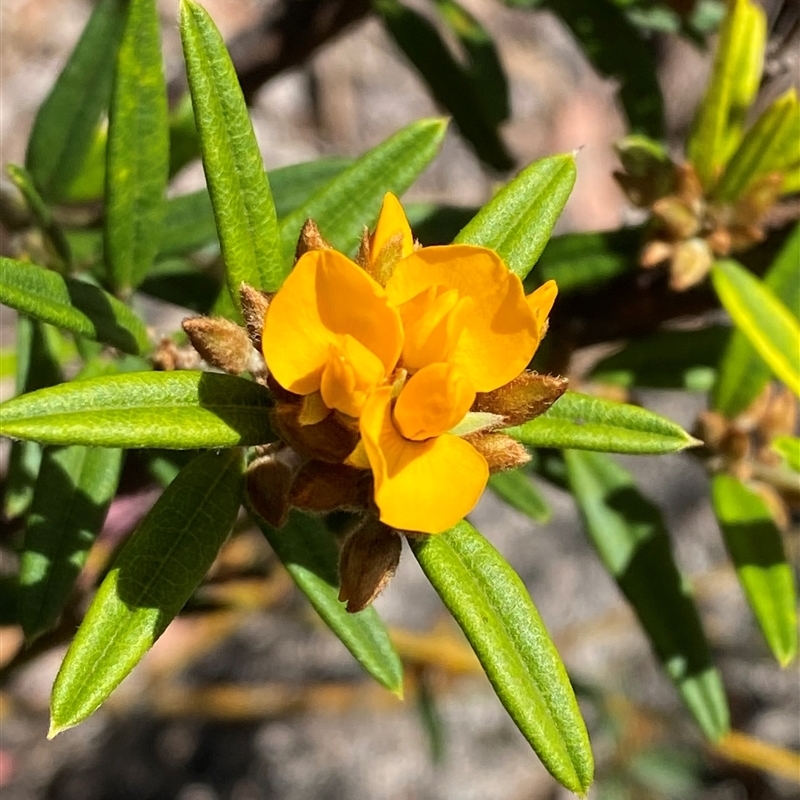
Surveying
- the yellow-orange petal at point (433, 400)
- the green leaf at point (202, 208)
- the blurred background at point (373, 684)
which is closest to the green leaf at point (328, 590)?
the yellow-orange petal at point (433, 400)

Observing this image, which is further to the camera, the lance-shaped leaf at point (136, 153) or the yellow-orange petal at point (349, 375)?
the lance-shaped leaf at point (136, 153)

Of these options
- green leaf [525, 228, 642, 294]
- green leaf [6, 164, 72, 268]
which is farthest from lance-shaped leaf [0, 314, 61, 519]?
green leaf [525, 228, 642, 294]

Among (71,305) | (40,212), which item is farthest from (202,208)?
(71,305)

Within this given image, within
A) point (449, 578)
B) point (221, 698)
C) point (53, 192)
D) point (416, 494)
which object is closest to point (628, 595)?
point (449, 578)

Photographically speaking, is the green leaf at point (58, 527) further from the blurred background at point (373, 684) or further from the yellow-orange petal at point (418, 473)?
the blurred background at point (373, 684)

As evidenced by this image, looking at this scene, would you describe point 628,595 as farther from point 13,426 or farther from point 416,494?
point 13,426
